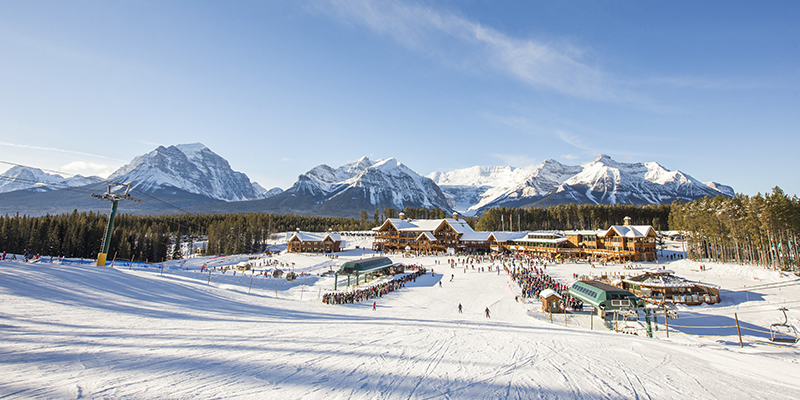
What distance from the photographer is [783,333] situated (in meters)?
19.8

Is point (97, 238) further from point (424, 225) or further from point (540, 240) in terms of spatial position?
point (540, 240)

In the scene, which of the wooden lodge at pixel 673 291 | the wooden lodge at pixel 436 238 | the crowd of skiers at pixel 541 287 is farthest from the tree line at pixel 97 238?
the wooden lodge at pixel 673 291

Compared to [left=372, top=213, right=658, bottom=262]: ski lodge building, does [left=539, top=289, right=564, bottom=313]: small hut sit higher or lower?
lower

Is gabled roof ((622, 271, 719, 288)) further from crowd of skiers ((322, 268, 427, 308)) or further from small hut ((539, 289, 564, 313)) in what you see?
crowd of skiers ((322, 268, 427, 308))

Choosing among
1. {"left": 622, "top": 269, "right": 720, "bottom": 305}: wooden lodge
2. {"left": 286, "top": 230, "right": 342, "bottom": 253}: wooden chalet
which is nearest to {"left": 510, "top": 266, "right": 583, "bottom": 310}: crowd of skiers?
{"left": 622, "top": 269, "right": 720, "bottom": 305}: wooden lodge

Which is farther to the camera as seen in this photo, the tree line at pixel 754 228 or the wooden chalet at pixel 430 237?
the wooden chalet at pixel 430 237

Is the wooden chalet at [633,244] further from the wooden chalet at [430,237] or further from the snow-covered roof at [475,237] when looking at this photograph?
the wooden chalet at [430,237]

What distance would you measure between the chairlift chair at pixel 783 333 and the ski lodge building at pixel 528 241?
43.1 meters

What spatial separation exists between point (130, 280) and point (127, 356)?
1804 centimetres

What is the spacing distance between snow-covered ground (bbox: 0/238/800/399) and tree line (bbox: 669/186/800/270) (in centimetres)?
3924

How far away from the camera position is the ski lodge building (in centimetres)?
6047

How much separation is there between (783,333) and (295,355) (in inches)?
1079

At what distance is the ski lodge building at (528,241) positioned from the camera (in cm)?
6047

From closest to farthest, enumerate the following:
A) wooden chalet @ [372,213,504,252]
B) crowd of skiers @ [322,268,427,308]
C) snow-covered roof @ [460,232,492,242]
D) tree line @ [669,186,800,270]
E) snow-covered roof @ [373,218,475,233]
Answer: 1. crowd of skiers @ [322,268,427,308]
2. tree line @ [669,186,800,270]
3. snow-covered roof @ [460,232,492,242]
4. wooden chalet @ [372,213,504,252]
5. snow-covered roof @ [373,218,475,233]
